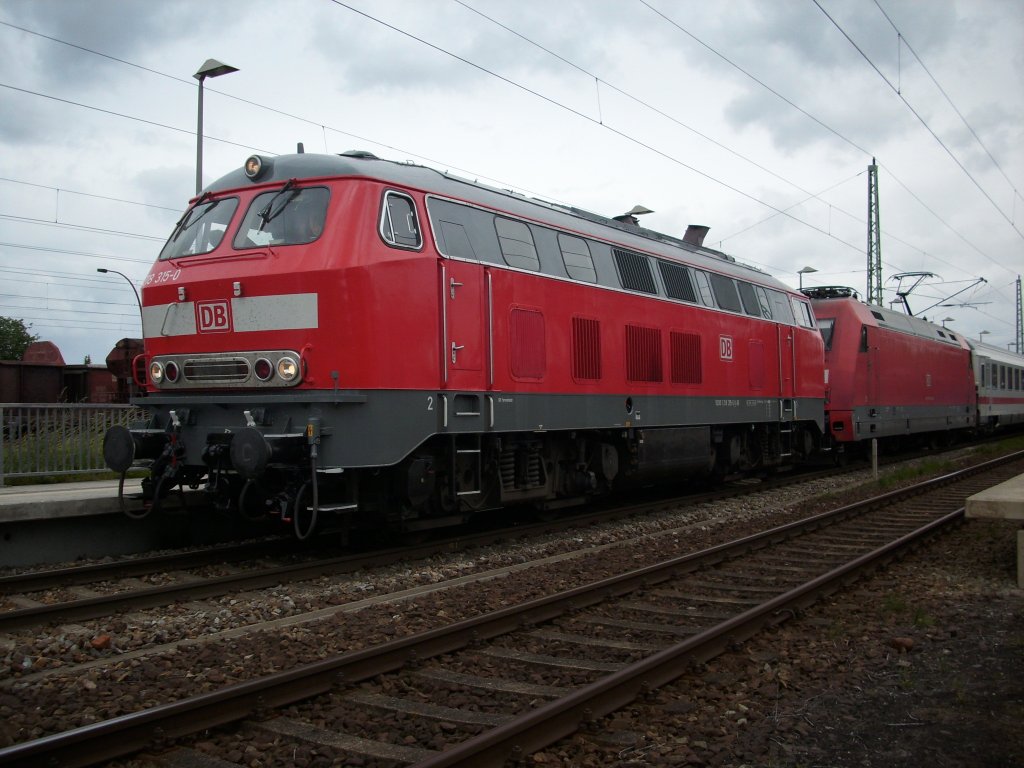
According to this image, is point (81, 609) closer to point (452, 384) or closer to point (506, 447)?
point (452, 384)

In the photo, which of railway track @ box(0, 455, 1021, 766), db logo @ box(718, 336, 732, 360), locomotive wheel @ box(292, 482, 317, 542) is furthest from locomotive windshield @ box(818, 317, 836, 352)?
locomotive wheel @ box(292, 482, 317, 542)

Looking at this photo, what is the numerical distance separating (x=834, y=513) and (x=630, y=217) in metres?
5.93

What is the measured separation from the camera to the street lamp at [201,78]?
532 inches

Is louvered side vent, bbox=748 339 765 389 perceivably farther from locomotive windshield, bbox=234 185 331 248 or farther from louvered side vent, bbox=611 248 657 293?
locomotive windshield, bbox=234 185 331 248

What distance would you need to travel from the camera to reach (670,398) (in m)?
12.4

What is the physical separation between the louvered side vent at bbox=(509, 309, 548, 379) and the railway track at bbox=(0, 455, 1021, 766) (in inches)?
108

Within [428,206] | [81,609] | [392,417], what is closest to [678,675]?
[392,417]

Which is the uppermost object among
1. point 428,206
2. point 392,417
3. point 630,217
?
point 630,217

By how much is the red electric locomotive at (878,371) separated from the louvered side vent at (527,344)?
10.4m

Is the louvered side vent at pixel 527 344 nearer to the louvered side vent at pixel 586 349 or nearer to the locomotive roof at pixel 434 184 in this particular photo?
the louvered side vent at pixel 586 349

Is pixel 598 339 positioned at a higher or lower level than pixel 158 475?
higher

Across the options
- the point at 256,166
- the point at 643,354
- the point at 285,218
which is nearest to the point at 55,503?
the point at 285,218

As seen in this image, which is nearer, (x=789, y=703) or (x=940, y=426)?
(x=789, y=703)

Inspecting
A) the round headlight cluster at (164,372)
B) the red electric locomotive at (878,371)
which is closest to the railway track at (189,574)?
the round headlight cluster at (164,372)
